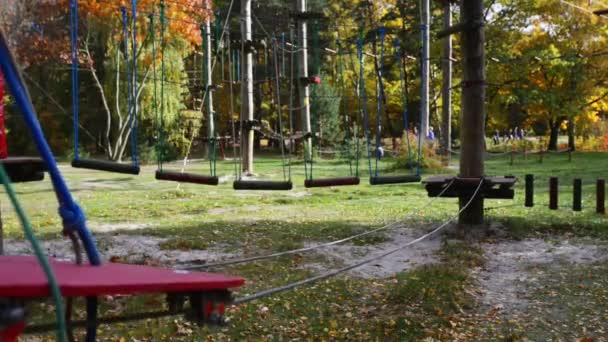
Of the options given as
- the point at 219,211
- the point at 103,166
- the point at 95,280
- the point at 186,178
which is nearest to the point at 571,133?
the point at 219,211

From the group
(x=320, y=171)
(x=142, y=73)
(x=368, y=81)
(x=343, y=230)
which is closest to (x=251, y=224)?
(x=343, y=230)

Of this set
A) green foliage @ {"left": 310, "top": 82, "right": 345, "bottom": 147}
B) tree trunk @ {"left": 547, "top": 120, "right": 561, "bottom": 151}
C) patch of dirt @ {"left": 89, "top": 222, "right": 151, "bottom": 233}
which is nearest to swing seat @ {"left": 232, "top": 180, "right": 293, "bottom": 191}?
patch of dirt @ {"left": 89, "top": 222, "right": 151, "bottom": 233}

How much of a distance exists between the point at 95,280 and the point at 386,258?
588 cm

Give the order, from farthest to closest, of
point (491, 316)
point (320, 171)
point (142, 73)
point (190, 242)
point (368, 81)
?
point (368, 81)
point (142, 73)
point (320, 171)
point (190, 242)
point (491, 316)

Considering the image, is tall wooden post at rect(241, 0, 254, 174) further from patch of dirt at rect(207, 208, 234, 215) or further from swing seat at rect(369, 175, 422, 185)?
swing seat at rect(369, 175, 422, 185)

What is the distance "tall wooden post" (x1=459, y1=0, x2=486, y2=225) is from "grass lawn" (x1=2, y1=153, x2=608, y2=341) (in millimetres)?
910

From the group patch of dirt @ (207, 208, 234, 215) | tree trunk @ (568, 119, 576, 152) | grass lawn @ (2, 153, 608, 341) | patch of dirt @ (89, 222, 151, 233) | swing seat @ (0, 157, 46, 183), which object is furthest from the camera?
tree trunk @ (568, 119, 576, 152)

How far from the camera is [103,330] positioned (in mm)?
5031

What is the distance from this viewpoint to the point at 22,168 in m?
5.78

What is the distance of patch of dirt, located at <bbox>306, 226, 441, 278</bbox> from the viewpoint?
6.80 meters

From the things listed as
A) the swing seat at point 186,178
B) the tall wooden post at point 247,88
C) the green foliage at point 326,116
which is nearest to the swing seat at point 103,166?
the swing seat at point 186,178

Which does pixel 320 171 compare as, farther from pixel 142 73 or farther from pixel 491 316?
pixel 491 316

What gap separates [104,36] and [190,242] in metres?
20.9

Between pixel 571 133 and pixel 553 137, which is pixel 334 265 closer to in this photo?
pixel 571 133
